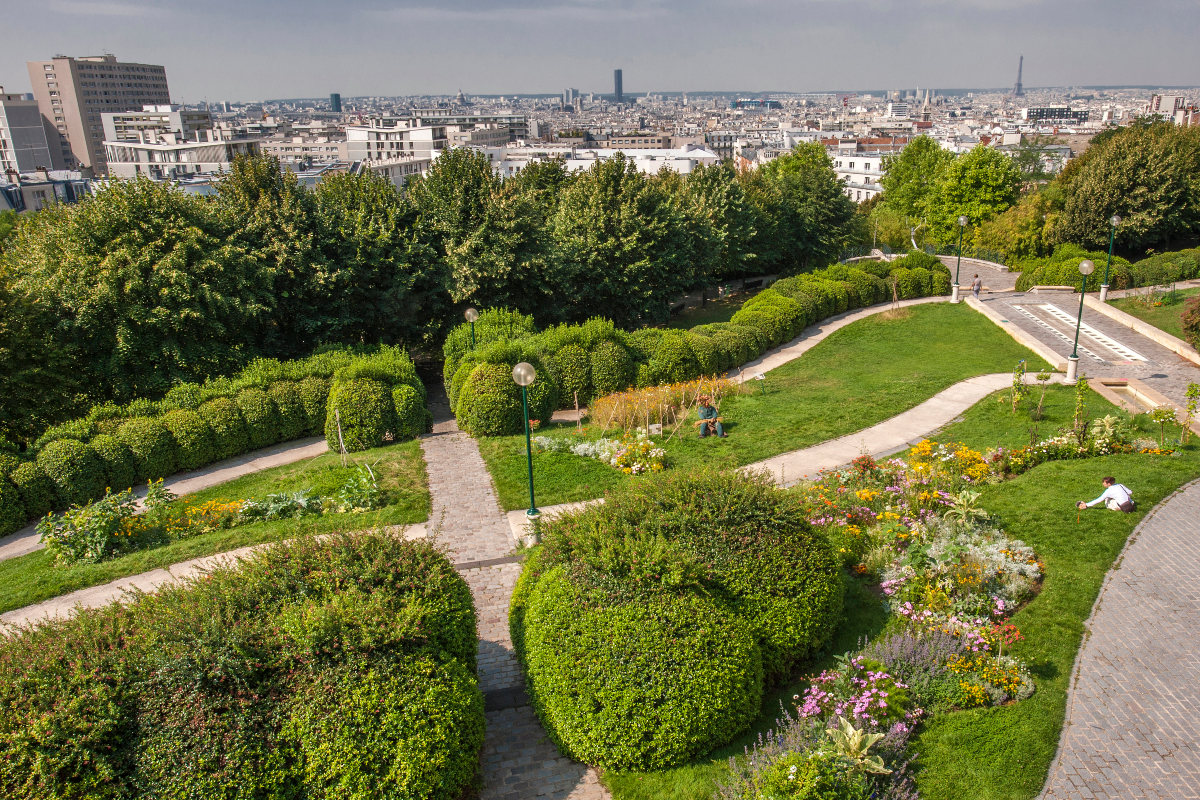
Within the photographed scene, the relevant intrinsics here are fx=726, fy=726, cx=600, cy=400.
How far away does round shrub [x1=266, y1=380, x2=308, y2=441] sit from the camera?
1761cm

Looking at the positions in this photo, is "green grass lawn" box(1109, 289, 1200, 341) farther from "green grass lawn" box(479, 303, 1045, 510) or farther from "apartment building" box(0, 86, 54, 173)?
"apartment building" box(0, 86, 54, 173)

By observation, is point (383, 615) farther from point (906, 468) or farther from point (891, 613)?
point (906, 468)

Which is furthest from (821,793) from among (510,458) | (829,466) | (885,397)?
(885,397)

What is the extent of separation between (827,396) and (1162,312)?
1446 centimetres

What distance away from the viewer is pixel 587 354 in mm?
19078

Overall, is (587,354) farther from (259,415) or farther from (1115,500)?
(1115,500)

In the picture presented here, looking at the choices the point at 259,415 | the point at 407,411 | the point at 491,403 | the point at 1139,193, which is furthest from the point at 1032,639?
the point at 1139,193

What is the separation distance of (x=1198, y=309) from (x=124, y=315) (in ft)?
93.6

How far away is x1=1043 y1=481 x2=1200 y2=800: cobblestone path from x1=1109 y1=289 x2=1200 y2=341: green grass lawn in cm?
1579

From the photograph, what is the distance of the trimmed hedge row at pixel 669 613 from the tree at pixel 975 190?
133 feet

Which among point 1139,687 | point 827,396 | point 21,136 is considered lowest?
point 827,396

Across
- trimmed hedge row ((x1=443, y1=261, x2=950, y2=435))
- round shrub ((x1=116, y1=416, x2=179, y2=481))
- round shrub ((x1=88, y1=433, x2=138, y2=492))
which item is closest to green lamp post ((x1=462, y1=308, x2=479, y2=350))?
trimmed hedge row ((x1=443, y1=261, x2=950, y2=435))

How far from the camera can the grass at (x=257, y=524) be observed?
1122 centimetres

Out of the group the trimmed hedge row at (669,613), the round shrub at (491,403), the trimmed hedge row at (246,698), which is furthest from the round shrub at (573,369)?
the trimmed hedge row at (246,698)
